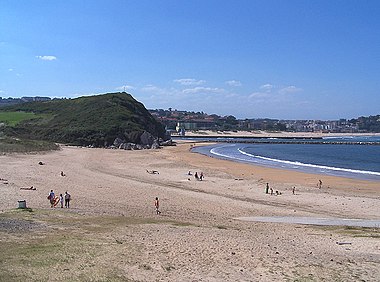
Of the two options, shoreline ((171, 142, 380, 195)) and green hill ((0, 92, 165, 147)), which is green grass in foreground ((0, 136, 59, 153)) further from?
shoreline ((171, 142, 380, 195))

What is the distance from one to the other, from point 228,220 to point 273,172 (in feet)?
86.6

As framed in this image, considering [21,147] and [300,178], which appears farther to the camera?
[21,147]

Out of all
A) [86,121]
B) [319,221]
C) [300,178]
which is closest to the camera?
[319,221]

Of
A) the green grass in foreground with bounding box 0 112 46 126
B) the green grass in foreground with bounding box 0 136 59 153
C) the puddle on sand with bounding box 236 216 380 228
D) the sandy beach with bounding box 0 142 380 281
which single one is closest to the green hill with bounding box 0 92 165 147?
Answer: the green grass in foreground with bounding box 0 112 46 126

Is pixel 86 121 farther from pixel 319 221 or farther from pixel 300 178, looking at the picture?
pixel 319 221

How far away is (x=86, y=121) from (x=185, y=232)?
72072mm

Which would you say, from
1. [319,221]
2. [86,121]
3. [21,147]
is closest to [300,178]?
[319,221]

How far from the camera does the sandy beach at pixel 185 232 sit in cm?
1112

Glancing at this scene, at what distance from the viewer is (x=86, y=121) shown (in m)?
84.8

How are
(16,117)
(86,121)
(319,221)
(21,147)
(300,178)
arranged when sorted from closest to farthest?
(319,221), (300,178), (21,147), (86,121), (16,117)

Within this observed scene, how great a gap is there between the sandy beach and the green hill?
41.0 metres

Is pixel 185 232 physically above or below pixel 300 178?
above

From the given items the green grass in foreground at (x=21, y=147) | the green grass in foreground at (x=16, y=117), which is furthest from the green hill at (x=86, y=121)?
the green grass in foreground at (x=21, y=147)

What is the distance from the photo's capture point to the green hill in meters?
77.1
